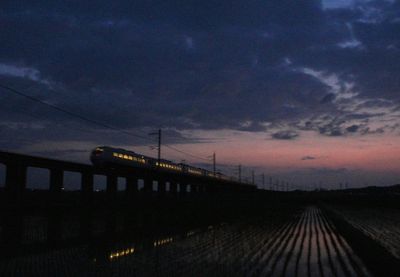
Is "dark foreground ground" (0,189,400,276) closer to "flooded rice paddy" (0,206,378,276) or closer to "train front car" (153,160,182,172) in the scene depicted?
"flooded rice paddy" (0,206,378,276)

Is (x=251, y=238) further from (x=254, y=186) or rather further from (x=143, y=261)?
(x=254, y=186)

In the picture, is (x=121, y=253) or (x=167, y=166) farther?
(x=167, y=166)

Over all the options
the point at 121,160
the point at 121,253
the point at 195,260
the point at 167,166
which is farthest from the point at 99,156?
the point at 195,260

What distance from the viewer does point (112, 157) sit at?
44.8 metres

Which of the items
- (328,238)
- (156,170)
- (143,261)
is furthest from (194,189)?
(143,261)

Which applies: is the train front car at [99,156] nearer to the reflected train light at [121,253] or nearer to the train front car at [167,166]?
the train front car at [167,166]

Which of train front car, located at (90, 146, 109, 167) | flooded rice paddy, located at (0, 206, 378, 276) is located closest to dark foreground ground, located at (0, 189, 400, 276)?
flooded rice paddy, located at (0, 206, 378, 276)

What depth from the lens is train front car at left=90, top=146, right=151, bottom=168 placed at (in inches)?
1736

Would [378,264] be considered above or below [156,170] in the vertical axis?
below

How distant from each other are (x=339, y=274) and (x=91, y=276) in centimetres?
798

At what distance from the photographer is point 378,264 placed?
45.9 feet

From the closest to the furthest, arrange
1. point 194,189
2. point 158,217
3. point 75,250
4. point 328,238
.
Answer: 1. point 75,250
2. point 328,238
3. point 158,217
4. point 194,189

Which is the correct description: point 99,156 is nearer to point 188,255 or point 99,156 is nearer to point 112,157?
point 112,157

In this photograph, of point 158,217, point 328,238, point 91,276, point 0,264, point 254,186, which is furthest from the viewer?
point 254,186
